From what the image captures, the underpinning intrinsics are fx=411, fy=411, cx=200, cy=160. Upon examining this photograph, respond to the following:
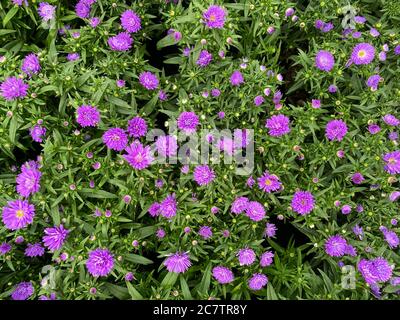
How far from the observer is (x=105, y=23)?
354 centimetres

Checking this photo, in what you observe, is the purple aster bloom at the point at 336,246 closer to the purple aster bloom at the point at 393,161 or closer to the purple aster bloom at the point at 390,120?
the purple aster bloom at the point at 393,161

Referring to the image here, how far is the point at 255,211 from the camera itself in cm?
324

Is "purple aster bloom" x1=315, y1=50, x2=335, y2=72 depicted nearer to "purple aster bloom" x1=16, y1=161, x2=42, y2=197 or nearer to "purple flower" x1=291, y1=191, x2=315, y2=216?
"purple flower" x1=291, y1=191, x2=315, y2=216

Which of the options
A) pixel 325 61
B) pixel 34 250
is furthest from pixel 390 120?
pixel 34 250

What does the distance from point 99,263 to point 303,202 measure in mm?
1640

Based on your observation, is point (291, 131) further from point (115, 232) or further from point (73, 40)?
point (73, 40)

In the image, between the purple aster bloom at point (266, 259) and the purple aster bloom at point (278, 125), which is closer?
the purple aster bloom at point (266, 259)

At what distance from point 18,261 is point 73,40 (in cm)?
186

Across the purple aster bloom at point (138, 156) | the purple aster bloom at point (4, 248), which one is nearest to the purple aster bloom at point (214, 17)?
the purple aster bloom at point (138, 156)

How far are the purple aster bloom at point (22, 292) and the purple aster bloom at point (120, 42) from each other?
2.02 meters

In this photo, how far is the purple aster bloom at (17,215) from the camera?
2.99 metres

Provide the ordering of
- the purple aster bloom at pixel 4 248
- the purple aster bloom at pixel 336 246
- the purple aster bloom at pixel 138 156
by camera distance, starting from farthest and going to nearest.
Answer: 1. the purple aster bloom at pixel 336 246
2. the purple aster bloom at pixel 4 248
3. the purple aster bloom at pixel 138 156

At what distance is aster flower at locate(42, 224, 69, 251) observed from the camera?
303 centimetres
